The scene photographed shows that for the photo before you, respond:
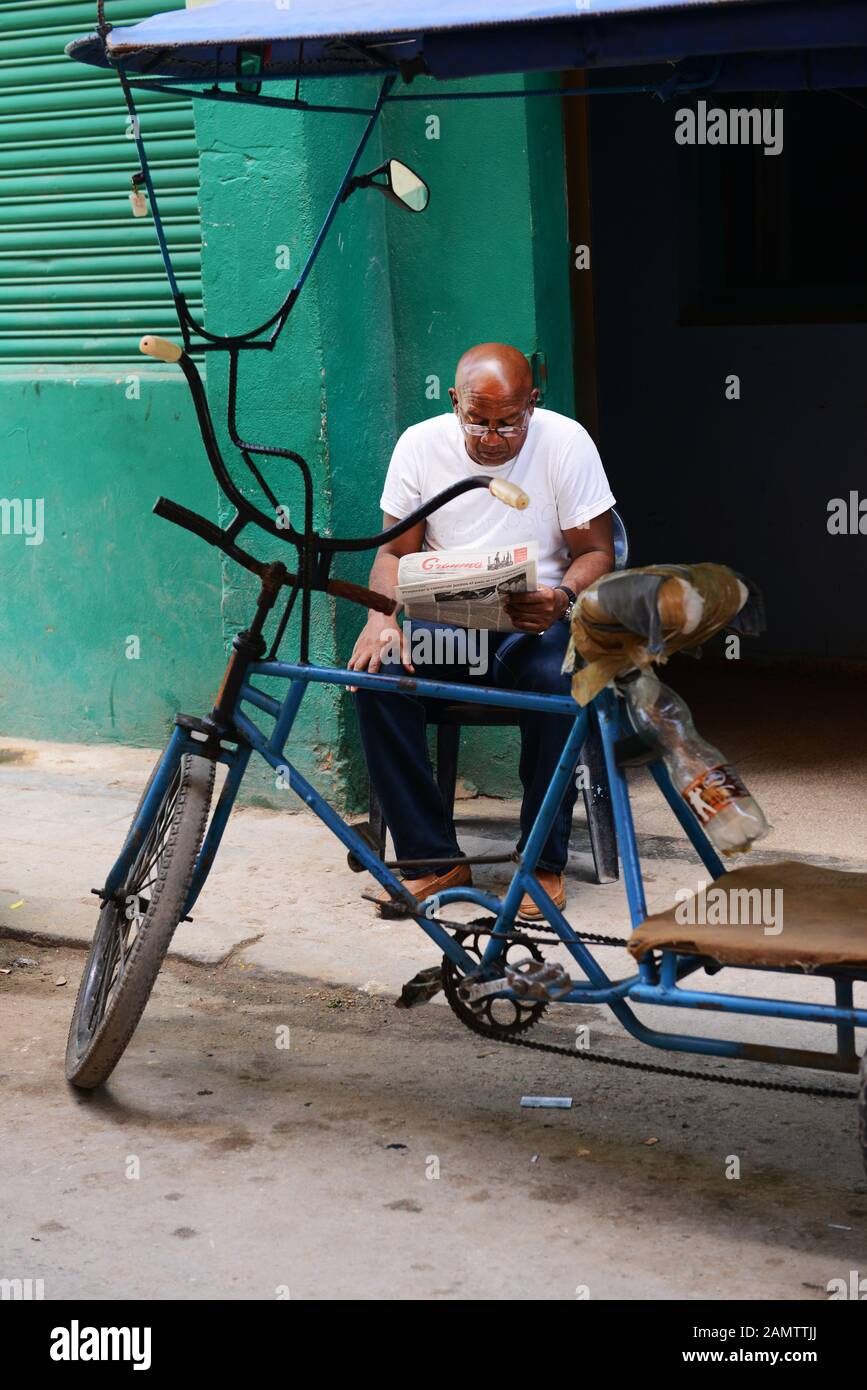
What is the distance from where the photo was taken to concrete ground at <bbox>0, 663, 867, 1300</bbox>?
3.19m

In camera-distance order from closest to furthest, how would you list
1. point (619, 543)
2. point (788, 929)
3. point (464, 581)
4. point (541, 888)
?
point (788, 929) < point (541, 888) < point (464, 581) < point (619, 543)

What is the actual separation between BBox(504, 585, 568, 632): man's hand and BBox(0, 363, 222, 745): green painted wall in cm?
188

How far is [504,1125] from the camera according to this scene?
147 inches

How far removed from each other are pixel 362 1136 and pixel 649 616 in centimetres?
124

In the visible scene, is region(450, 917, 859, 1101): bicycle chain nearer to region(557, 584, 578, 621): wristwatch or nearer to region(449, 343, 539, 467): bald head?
region(557, 584, 578, 621): wristwatch

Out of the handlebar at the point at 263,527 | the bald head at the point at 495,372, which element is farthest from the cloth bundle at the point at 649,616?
the bald head at the point at 495,372

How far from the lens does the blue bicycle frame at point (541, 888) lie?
3150 millimetres

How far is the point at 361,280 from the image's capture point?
5.46 meters

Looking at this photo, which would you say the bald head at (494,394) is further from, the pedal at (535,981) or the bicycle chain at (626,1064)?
the pedal at (535,981)

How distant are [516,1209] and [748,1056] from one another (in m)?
0.55
